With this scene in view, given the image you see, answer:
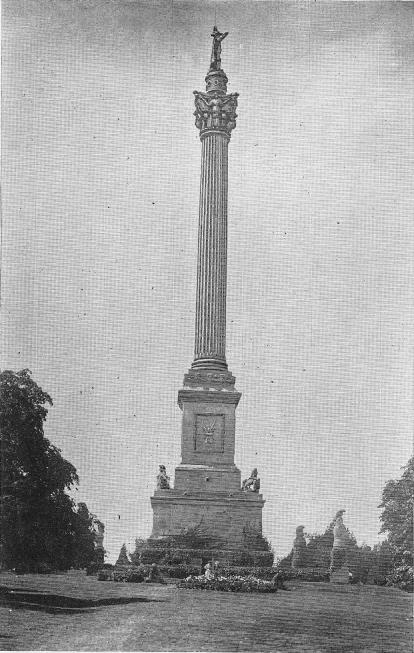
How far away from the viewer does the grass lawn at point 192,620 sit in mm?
18016

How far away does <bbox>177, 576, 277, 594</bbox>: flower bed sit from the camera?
69.2 ft

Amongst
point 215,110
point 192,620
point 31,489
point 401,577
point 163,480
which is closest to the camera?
point 192,620

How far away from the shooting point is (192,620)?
18578 millimetres

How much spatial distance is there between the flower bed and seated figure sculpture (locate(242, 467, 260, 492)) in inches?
208

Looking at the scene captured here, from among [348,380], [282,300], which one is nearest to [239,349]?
[282,300]

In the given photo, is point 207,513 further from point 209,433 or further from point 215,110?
point 215,110

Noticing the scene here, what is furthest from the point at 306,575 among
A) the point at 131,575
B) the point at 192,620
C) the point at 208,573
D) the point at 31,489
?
the point at 31,489

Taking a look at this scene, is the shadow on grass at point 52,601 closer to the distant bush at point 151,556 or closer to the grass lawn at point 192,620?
the grass lawn at point 192,620

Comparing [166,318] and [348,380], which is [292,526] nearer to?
[348,380]

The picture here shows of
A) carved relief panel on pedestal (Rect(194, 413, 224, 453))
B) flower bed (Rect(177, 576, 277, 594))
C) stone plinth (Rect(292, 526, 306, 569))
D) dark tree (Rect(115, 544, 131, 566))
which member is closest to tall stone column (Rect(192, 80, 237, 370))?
carved relief panel on pedestal (Rect(194, 413, 224, 453))

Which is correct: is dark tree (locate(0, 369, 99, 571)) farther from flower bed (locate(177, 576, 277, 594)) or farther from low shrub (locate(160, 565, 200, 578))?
flower bed (locate(177, 576, 277, 594))

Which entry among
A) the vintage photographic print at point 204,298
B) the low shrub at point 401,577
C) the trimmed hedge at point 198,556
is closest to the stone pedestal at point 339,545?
the vintage photographic print at point 204,298

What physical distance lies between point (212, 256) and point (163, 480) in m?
7.62

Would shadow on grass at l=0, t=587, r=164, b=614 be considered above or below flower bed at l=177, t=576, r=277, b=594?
below
